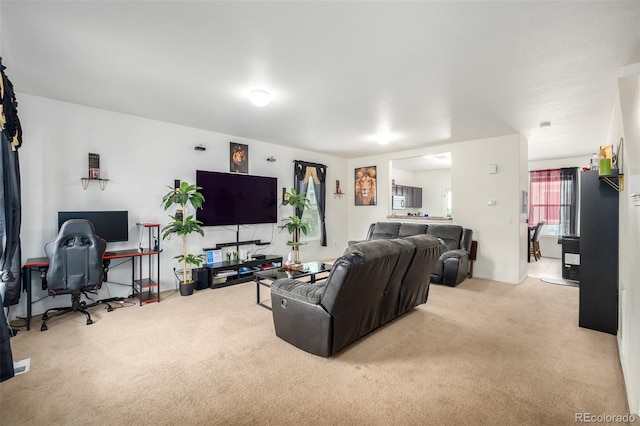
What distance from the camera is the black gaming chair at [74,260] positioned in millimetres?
3045

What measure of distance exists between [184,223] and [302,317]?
261 cm

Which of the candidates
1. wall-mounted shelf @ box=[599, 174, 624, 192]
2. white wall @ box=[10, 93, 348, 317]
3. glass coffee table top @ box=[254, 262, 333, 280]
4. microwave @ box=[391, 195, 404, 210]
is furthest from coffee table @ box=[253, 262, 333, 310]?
microwave @ box=[391, 195, 404, 210]

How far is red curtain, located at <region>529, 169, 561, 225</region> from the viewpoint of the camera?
7.46 metres

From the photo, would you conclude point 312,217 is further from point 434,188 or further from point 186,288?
point 434,188

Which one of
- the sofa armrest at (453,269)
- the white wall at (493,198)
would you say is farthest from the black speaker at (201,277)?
the white wall at (493,198)

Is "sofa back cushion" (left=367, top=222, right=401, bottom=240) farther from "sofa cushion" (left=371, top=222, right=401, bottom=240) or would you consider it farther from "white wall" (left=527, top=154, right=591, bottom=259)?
"white wall" (left=527, top=154, right=591, bottom=259)

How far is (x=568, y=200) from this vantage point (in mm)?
7262

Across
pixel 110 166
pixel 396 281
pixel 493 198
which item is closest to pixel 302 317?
pixel 396 281

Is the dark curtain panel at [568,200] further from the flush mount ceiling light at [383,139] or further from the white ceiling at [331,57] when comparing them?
the flush mount ceiling light at [383,139]

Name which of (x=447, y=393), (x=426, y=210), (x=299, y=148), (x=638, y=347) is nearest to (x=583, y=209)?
(x=638, y=347)

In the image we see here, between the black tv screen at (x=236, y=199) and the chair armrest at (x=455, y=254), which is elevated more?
the black tv screen at (x=236, y=199)

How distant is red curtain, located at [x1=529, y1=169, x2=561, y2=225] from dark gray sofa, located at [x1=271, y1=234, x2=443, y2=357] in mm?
6435

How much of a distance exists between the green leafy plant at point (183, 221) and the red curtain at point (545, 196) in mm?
8107

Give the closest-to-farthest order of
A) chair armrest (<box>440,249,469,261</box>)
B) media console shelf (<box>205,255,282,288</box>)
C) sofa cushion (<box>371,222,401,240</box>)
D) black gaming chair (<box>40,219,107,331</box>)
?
black gaming chair (<box>40,219,107,331</box>), media console shelf (<box>205,255,282,288</box>), chair armrest (<box>440,249,469,261</box>), sofa cushion (<box>371,222,401,240</box>)
